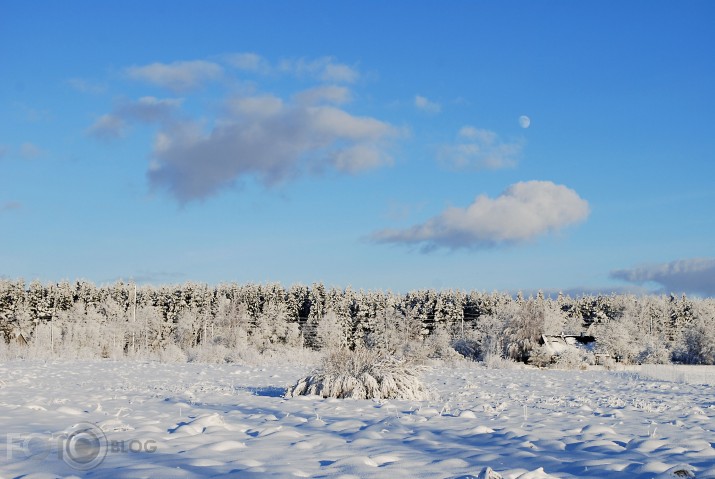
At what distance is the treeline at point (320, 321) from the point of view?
114 ft

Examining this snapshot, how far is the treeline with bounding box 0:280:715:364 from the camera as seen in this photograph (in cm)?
3466

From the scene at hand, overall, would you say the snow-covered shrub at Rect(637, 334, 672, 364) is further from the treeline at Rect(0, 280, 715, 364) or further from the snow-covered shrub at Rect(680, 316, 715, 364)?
the snow-covered shrub at Rect(680, 316, 715, 364)

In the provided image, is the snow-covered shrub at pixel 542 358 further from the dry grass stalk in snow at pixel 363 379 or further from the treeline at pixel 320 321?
the dry grass stalk in snow at pixel 363 379

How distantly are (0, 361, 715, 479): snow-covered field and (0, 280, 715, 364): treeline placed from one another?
2045cm

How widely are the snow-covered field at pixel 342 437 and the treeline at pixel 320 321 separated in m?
20.4

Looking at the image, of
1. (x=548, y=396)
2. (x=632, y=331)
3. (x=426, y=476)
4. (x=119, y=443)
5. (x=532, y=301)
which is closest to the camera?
(x=426, y=476)

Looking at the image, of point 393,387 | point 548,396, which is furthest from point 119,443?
point 548,396

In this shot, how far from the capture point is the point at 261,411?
9.40 m

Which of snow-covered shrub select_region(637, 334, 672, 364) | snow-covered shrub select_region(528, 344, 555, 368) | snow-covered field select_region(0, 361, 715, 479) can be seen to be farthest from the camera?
snow-covered shrub select_region(637, 334, 672, 364)

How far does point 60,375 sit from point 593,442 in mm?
15291

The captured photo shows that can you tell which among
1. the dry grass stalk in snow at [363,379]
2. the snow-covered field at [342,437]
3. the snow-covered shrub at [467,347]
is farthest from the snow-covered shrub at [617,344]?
the dry grass stalk in snow at [363,379]

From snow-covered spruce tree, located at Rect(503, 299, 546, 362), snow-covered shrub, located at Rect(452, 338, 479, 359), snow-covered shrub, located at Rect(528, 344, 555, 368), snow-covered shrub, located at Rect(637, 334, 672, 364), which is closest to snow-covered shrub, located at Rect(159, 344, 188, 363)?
snow-covered shrub, located at Rect(452, 338, 479, 359)

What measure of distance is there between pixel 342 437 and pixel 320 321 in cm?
5332

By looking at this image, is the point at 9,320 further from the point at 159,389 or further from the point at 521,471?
the point at 521,471
